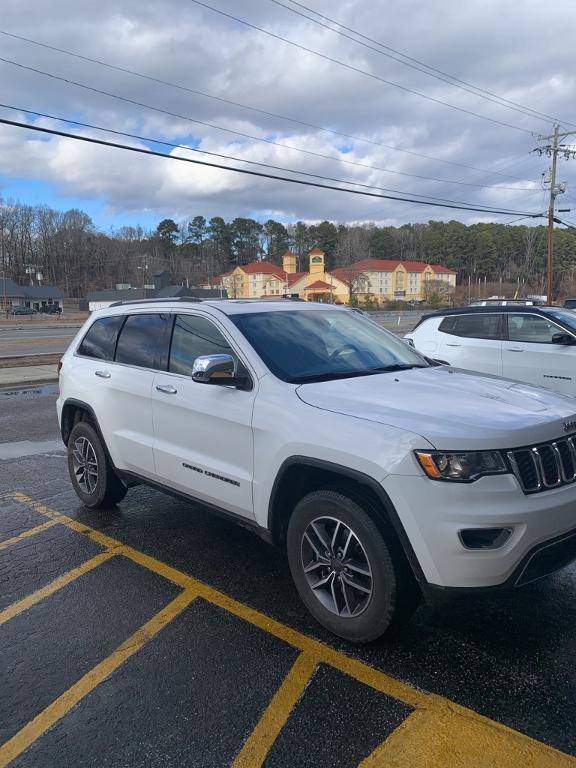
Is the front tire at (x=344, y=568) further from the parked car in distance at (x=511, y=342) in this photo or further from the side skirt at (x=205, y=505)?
the parked car in distance at (x=511, y=342)

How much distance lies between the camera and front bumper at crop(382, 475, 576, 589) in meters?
2.61

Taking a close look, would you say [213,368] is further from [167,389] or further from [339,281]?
[339,281]

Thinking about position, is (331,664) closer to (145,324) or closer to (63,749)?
(63,749)

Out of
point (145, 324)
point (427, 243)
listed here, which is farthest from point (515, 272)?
point (145, 324)

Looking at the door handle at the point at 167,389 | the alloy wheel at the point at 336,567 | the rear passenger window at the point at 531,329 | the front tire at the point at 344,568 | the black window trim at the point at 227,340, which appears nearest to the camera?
the front tire at the point at 344,568

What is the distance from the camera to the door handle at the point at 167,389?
411cm

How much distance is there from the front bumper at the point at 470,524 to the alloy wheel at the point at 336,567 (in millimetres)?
387

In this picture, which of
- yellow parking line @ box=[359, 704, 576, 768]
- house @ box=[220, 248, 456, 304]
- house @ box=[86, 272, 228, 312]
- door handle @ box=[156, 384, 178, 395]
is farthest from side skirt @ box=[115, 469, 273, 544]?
house @ box=[220, 248, 456, 304]

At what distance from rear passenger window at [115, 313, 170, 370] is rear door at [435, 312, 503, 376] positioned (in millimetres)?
5793

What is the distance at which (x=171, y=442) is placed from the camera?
412 cm

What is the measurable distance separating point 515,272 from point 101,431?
411ft

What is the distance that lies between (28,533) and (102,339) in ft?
5.77

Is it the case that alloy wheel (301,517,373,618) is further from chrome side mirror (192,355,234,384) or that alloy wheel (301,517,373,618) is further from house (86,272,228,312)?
house (86,272,228,312)

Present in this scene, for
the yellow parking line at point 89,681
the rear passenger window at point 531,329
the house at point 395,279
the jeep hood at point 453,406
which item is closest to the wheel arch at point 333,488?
the jeep hood at point 453,406
